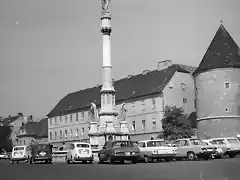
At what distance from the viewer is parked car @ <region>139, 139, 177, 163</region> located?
28.0 metres

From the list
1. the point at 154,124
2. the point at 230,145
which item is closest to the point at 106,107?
the point at 230,145

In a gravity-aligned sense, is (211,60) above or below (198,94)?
above

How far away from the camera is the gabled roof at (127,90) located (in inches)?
2724

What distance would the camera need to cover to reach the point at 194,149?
29188mm

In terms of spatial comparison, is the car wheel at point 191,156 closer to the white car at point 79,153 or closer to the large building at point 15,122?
the white car at point 79,153

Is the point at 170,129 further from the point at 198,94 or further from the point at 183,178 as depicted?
the point at 183,178

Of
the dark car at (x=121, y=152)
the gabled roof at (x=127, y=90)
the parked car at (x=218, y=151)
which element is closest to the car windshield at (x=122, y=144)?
the dark car at (x=121, y=152)

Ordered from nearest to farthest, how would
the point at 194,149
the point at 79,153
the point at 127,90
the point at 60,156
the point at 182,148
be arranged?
1. the point at 194,149
2. the point at 182,148
3. the point at 79,153
4. the point at 60,156
5. the point at 127,90

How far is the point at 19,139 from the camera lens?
4213 inches

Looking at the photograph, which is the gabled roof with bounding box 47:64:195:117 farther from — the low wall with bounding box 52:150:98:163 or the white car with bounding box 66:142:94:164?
the white car with bounding box 66:142:94:164

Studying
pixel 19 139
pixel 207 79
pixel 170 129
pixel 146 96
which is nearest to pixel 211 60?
pixel 207 79

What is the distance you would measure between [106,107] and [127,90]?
34.4m

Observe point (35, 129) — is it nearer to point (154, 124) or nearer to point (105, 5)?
point (154, 124)

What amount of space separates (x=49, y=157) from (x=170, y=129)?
2689cm
